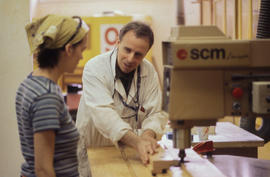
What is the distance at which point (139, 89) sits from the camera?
2400 mm

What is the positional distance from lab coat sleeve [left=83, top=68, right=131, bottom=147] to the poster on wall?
392cm

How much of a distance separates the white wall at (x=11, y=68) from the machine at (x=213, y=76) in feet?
6.72

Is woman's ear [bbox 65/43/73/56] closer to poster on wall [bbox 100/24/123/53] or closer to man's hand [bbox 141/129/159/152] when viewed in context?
man's hand [bbox 141/129/159/152]

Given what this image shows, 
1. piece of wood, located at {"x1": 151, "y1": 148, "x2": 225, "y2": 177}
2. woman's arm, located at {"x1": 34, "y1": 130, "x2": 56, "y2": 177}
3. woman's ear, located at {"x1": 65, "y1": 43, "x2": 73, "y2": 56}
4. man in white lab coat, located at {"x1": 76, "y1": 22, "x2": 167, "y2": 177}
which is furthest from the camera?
man in white lab coat, located at {"x1": 76, "y1": 22, "x2": 167, "y2": 177}

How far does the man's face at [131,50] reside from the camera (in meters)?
2.27

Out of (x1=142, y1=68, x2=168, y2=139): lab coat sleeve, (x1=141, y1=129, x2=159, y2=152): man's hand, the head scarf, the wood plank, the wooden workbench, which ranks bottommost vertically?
the wooden workbench

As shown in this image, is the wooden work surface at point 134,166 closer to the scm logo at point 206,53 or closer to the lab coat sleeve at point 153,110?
the lab coat sleeve at point 153,110

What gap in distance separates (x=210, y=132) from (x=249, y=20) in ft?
4.94

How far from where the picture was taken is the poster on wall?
6.22 meters

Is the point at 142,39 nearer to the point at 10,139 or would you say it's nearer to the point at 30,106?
the point at 30,106

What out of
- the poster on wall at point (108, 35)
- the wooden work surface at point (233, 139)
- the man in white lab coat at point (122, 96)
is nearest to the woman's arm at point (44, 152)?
the man in white lab coat at point (122, 96)

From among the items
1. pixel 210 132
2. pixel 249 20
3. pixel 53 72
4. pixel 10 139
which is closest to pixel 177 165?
pixel 53 72

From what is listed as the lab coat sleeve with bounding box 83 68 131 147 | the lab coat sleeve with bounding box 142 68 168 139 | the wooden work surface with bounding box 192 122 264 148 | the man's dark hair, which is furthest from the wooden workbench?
the man's dark hair

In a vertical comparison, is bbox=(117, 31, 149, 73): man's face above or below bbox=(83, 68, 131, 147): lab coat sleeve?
above
